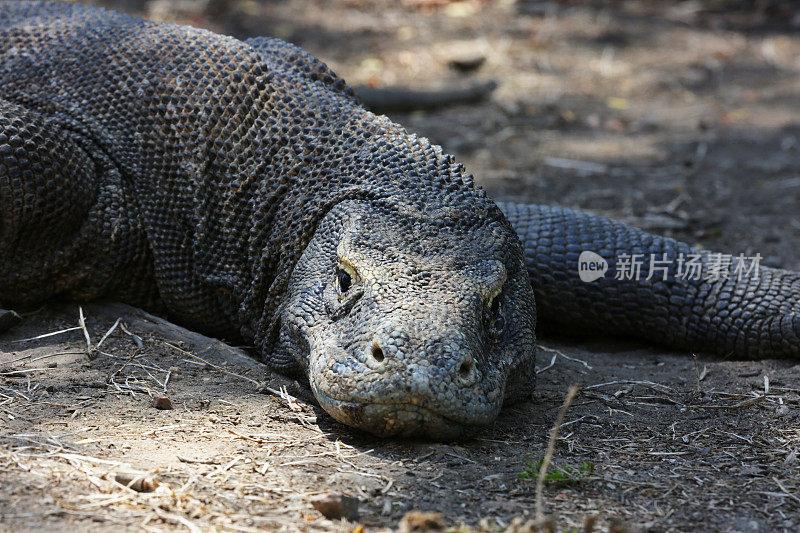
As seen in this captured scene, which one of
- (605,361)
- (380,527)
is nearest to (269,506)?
(380,527)

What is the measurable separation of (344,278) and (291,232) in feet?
2.06

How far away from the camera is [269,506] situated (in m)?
3.07

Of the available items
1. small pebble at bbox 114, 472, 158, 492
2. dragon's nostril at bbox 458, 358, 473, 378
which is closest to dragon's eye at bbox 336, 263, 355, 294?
dragon's nostril at bbox 458, 358, 473, 378

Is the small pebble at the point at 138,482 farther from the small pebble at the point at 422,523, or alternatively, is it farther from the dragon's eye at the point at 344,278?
the dragon's eye at the point at 344,278

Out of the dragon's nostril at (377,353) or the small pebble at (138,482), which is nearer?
the small pebble at (138,482)

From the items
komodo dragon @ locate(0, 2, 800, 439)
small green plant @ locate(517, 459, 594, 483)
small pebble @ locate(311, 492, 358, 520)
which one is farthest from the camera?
komodo dragon @ locate(0, 2, 800, 439)

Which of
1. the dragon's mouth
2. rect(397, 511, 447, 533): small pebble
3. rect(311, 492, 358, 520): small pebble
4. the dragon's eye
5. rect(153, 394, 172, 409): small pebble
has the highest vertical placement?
the dragon's eye

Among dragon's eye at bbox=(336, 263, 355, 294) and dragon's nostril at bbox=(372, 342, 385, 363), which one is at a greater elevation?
dragon's eye at bbox=(336, 263, 355, 294)

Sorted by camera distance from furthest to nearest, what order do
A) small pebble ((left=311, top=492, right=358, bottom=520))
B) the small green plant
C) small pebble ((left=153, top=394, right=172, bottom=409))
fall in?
small pebble ((left=153, top=394, right=172, bottom=409)), the small green plant, small pebble ((left=311, top=492, right=358, bottom=520))

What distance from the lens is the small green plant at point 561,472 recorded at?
3406 millimetres

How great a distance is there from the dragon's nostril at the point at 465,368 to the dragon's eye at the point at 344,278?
703 millimetres

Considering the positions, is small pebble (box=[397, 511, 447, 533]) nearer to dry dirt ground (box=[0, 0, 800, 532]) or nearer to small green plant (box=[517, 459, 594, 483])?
dry dirt ground (box=[0, 0, 800, 532])

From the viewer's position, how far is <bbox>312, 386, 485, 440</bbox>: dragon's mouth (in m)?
3.47

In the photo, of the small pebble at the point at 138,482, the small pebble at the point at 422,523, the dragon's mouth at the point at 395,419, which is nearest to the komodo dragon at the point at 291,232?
the dragon's mouth at the point at 395,419
